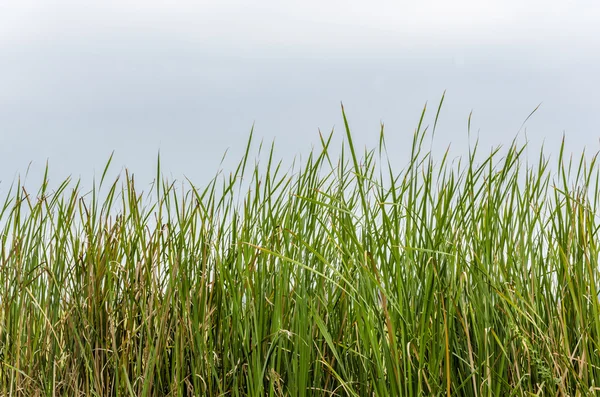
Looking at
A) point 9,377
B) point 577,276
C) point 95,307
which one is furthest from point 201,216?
point 577,276

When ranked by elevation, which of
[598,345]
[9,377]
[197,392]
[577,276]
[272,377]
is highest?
[577,276]

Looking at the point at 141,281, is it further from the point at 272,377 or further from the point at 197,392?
the point at 272,377

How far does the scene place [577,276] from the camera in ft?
6.68

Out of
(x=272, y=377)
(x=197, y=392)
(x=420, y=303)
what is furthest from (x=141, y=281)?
(x=420, y=303)

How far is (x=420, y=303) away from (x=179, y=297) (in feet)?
2.72

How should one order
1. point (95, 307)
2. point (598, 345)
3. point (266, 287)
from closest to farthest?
point (598, 345) → point (266, 287) → point (95, 307)

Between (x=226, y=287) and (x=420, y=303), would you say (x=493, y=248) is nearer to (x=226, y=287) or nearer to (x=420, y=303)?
(x=420, y=303)

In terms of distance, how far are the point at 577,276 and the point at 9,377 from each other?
6.87 feet

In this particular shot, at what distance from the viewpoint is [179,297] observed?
218cm

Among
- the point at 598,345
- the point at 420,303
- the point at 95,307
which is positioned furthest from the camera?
the point at 95,307

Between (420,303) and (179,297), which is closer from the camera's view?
(420,303)

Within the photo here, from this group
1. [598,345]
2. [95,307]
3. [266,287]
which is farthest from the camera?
[95,307]

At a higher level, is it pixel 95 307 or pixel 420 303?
pixel 420 303

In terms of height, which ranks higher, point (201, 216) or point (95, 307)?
point (201, 216)
